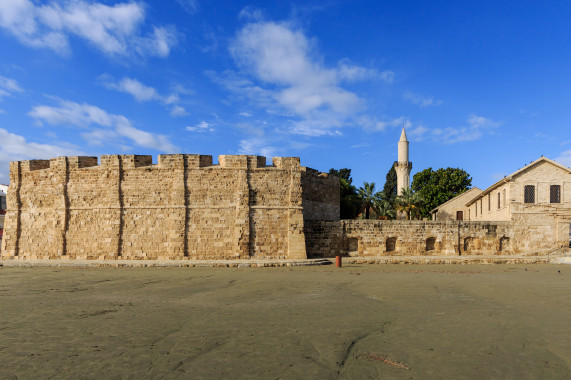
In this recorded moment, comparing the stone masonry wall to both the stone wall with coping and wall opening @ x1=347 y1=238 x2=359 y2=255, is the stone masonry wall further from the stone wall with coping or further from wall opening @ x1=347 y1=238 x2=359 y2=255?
wall opening @ x1=347 y1=238 x2=359 y2=255

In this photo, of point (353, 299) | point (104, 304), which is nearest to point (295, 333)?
point (353, 299)

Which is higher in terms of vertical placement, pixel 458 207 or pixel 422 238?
pixel 458 207

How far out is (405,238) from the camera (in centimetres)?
2100

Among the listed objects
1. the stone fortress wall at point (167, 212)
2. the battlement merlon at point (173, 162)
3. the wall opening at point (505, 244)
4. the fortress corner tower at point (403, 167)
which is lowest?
the wall opening at point (505, 244)

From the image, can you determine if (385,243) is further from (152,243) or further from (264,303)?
(264,303)

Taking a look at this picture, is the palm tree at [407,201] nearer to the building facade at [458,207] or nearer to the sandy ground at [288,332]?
the building facade at [458,207]

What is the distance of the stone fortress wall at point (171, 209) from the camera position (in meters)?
18.8

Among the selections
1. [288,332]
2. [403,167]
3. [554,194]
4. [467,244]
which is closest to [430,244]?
[467,244]

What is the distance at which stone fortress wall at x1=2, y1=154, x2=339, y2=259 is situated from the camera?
61.6 ft

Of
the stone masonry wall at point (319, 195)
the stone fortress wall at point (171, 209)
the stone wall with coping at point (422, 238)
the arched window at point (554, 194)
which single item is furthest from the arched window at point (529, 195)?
the stone fortress wall at point (171, 209)

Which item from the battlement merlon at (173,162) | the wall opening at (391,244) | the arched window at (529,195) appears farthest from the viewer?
the arched window at (529,195)

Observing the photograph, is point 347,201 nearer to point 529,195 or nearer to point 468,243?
point 468,243

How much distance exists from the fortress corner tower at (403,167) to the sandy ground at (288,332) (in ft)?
115

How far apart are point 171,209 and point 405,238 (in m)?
13.0
